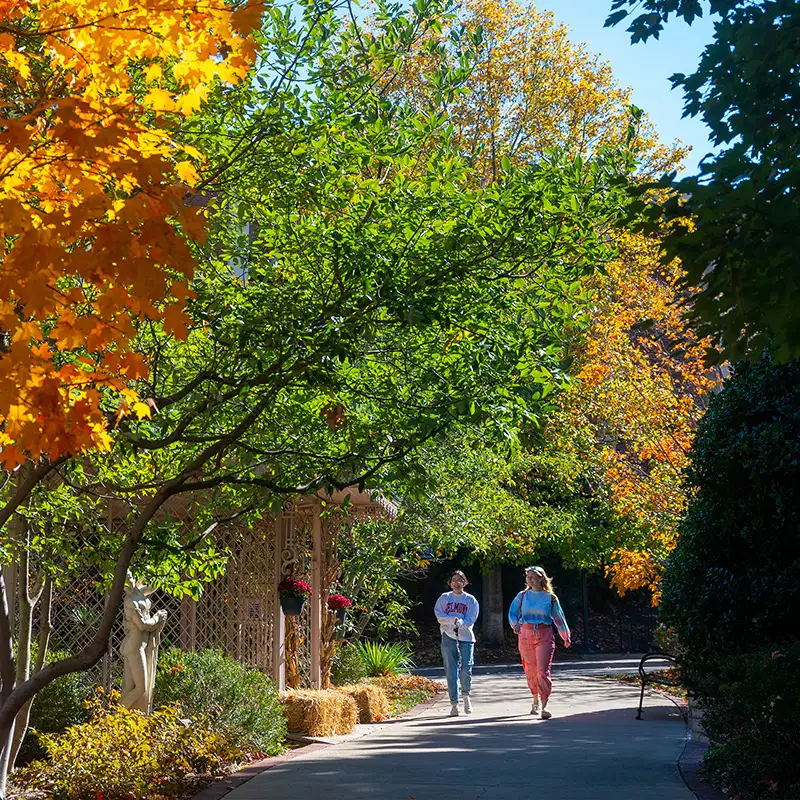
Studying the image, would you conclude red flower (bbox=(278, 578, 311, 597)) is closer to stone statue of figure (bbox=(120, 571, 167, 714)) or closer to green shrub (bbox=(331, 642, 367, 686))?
stone statue of figure (bbox=(120, 571, 167, 714))

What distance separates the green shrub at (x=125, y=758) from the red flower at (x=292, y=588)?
4.00 metres

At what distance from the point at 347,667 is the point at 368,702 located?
3426 mm

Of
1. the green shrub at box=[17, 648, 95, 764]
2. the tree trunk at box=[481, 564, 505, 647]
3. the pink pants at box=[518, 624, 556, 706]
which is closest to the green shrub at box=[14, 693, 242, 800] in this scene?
the green shrub at box=[17, 648, 95, 764]

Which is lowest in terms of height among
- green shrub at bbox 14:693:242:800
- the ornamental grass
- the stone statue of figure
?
the ornamental grass

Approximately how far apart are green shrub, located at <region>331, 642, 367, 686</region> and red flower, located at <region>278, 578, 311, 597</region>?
12.6 ft

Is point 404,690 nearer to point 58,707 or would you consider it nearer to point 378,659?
point 378,659

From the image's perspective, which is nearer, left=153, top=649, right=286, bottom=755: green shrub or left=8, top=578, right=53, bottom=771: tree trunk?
left=8, top=578, right=53, bottom=771: tree trunk

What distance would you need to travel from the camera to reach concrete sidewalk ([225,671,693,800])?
9.07 meters

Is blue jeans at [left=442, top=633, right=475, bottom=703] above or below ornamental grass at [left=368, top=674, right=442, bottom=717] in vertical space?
above

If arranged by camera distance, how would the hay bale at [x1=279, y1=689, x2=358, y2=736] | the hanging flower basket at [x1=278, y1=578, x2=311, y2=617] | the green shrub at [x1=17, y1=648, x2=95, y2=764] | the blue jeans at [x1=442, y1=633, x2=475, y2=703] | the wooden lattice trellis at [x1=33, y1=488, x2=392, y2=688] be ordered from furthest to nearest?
1. the blue jeans at [x1=442, y1=633, x2=475, y2=703]
2. the wooden lattice trellis at [x1=33, y1=488, x2=392, y2=688]
3. the hanging flower basket at [x1=278, y1=578, x2=311, y2=617]
4. the hay bale at [x1=279, y1=689, x2=358, y2=736]
5. the green shrub at [x1=17, y1=648, x2=95, y2=764]

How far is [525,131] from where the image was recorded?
76.2 ft

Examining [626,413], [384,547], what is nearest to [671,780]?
[626,413]

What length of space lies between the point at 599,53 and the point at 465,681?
1414 cm

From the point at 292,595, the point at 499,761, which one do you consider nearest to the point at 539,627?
the point at 292,595
